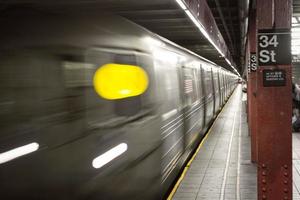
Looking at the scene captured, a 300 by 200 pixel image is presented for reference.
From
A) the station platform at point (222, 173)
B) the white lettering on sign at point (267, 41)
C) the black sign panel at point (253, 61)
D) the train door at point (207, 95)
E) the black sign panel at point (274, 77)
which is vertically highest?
the white lettering on sign at point (267, 41)

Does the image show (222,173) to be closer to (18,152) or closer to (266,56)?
(266,56)

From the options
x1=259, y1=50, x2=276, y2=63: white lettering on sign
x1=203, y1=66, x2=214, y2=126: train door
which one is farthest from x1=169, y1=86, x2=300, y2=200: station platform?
x1=259, y1=50, x2=276, y2=63: white lettering on sign

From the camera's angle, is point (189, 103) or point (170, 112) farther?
point (189, 103)

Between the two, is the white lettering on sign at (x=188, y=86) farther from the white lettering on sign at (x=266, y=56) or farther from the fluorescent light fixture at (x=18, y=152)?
the fluorescent light fixture at (x=18, y=152)

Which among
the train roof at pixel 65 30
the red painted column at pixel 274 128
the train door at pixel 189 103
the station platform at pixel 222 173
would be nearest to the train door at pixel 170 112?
the station platform at pixel 222 173

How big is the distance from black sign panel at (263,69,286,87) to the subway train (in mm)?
1309

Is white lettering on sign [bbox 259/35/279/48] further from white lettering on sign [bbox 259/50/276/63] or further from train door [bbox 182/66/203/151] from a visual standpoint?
train door [bbox 182/66/203/151]

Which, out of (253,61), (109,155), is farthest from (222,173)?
(109,155)

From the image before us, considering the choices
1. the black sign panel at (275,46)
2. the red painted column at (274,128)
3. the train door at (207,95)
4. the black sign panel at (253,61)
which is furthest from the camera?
the train door at (207,95)

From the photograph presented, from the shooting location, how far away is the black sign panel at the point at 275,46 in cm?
461

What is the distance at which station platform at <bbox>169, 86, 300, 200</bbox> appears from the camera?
6.27 m

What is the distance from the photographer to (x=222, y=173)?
7539 millimetres

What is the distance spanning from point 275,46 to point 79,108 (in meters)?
2.36

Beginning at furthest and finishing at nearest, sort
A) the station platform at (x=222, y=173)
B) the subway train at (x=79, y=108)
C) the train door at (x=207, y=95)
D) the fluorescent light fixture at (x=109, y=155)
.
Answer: the train door at (x=207, y=95) → the station platform at (x=222, y=173) → the fluorescent light fixture at (x=109, y=155) → the subway train at (x=79, y=108)
